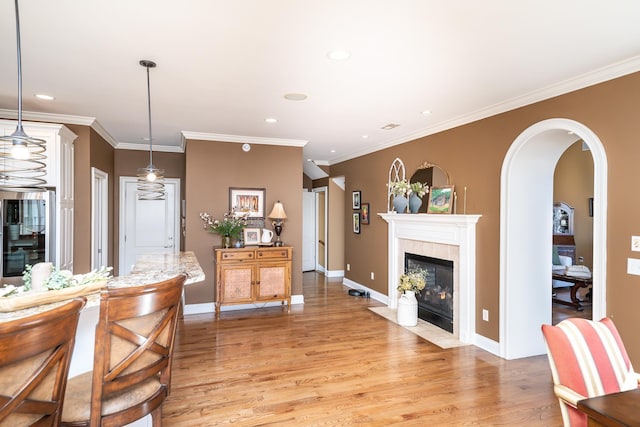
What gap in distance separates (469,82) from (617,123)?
1.11 metres

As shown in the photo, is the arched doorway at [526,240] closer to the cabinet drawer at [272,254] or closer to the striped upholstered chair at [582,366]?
the striped upholstered chair at [582,366]

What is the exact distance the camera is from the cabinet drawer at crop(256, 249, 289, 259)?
5.21m

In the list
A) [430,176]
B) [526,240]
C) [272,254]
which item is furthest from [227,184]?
[526,240]

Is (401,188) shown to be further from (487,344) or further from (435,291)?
(487,344)

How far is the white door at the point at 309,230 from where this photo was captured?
8711 millimetres

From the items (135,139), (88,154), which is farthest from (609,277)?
(135,139)

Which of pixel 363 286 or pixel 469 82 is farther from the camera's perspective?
pixel 363 286

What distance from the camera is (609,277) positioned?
9.25ft

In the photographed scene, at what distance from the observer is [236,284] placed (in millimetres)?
5098

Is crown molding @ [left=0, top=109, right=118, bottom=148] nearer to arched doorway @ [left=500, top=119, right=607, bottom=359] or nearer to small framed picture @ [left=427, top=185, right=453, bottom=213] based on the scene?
small framed picture @ [left=427, top=185, right=453, bottom=213]

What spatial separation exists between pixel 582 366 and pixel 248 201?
4.58 m

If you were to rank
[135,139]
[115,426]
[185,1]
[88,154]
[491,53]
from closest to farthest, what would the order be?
[115,426] < [185,1] < [491,53] < [88,154] < [135,139]

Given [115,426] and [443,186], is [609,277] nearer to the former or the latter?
[443,186]

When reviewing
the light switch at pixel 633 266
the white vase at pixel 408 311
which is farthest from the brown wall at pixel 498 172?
the white vase at pixel 408 311
